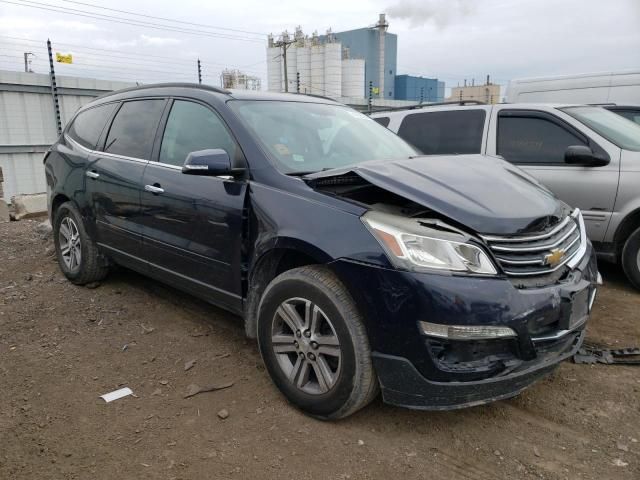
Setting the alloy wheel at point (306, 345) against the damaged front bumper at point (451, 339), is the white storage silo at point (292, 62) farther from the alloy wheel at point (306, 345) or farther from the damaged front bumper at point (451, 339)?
the damaged front bumper at point (451, 339)

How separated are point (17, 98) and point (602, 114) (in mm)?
11896

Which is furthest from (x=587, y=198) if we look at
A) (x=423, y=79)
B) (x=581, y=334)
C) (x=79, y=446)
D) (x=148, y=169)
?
(x=423, y=79)

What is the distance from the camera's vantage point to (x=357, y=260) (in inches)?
95.0

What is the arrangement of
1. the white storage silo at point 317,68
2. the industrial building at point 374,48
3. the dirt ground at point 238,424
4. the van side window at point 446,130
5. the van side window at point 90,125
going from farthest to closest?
the industrial building at point 374,48 < the white storage silo at point 317,68 < the van side window at point 446,130 < the van side window at point 90,125 < the dirt ground at point 238,424

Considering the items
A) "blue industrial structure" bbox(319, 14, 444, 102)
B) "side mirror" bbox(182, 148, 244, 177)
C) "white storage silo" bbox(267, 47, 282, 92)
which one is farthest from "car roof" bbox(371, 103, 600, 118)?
"blue industrial structure" bbox(319, 14, 444, 102)

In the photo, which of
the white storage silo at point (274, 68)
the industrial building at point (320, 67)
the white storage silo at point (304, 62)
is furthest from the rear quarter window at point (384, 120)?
the white storage silo at point (274, 68)

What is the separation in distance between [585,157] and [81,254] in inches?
187

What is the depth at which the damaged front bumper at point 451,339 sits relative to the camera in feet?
7.39

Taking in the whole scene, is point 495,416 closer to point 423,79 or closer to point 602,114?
point 602,114

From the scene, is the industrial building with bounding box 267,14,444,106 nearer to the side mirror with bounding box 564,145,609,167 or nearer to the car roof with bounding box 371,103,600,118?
the car roof with bounding box 371,103,600,118

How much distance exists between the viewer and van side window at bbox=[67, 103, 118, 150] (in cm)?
454

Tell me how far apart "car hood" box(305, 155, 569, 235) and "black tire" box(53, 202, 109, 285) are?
272 cm

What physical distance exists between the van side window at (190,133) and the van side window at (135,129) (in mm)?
197

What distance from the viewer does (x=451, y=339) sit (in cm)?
227
